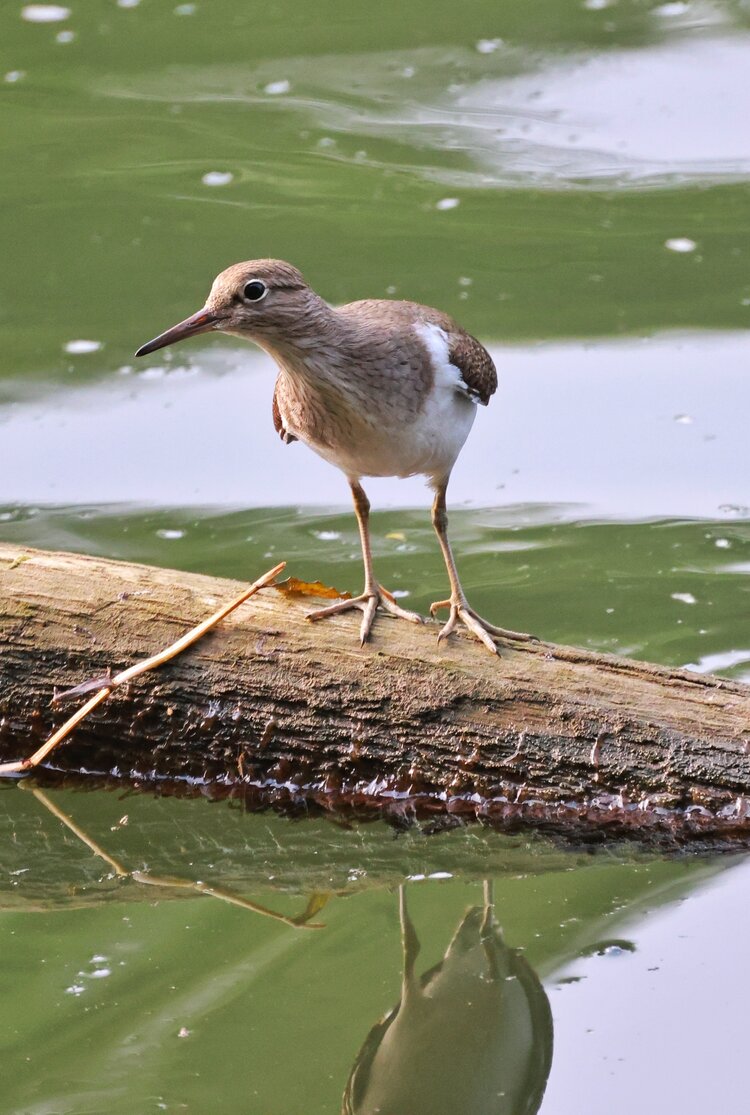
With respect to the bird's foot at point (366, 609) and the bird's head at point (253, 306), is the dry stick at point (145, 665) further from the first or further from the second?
the bird's head at point (253, 306)

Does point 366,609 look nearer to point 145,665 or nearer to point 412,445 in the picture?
point 412,445

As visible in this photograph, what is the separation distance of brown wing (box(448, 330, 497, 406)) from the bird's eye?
60 centimetres

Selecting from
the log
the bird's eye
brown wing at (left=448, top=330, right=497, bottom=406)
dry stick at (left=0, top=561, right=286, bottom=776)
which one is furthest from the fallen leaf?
brown wing at (left=448, top=330, right=497, bottom=406)

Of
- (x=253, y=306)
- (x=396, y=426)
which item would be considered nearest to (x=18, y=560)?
(x=253, y=306)

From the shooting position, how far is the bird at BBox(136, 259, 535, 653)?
3.96m

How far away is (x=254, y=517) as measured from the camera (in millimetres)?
5988

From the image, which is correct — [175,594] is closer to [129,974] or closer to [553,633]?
[129,974]

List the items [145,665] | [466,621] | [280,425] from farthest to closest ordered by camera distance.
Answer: [280,425] < [466,621] < [145,665]

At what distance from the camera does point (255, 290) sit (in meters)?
3.95

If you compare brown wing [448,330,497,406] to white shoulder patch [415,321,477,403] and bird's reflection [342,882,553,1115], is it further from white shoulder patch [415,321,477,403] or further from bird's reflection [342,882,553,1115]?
bird's reflection [342,882,553,1115]

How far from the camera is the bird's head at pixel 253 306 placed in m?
3.91

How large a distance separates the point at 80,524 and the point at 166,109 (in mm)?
2557

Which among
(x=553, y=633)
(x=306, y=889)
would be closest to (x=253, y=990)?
(x=306, y=889)

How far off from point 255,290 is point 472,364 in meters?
0.70
